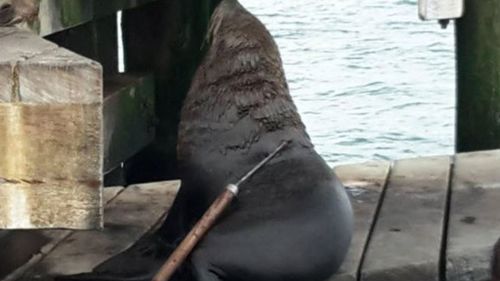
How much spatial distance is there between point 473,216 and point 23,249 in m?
1.57

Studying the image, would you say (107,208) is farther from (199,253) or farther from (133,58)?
(133,58)

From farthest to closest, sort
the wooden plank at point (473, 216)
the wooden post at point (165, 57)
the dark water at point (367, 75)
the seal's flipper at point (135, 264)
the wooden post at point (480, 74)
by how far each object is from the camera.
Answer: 1. the dark water at point (367, 75)
2. the wooden post at point (165, 57)
3. the wooden post at point (480, 74)
4. the wooden plank at point (473, 216)
5. the seal's flipper at point (135, 264)

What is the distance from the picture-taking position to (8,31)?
3.26 meters

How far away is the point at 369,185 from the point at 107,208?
3.39 feet

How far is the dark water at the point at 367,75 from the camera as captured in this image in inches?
392

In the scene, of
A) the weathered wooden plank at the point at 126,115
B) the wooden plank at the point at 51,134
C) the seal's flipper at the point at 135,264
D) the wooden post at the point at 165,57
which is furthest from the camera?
the wooden post at the point at 165,57

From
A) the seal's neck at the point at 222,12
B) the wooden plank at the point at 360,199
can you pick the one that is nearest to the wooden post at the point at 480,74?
the wooden plank at the point at 360,199

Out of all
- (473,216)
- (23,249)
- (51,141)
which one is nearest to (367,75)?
(473,216)

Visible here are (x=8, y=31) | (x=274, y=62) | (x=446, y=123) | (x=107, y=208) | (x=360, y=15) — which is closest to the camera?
(x=8, y=31)

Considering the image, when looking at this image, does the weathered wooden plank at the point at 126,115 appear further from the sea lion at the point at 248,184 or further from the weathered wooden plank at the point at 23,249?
the sea lion at the point at 248,184

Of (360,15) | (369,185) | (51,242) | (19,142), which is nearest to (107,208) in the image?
(51,242)

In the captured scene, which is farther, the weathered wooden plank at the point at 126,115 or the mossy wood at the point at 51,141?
the weathered wooden plank at the point at 126,115

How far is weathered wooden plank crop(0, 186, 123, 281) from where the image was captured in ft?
13.7

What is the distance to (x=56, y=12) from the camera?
13.9 ft
